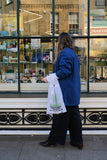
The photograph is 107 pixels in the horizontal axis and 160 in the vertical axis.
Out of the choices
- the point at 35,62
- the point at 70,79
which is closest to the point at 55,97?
the point at 70,79

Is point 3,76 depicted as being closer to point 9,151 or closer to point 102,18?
point 9,151

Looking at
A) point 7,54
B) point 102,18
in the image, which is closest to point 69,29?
point 102,18

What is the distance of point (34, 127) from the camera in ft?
15.7

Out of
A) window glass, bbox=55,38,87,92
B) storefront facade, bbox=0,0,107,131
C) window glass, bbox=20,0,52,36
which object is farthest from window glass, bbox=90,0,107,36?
window glass, bbox=20,0,52,36

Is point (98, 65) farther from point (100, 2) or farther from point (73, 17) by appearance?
point (100, 2)

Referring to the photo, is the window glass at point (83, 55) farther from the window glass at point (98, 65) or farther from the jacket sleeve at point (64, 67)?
the jacket sleeve at point (64, 67)

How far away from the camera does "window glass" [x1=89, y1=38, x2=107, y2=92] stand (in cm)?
551

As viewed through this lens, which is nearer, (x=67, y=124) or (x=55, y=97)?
(x=55, y=97)

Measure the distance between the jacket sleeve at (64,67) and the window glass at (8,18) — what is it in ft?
6.93

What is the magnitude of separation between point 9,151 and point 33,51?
2516 millimetres

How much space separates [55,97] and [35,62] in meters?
2.09

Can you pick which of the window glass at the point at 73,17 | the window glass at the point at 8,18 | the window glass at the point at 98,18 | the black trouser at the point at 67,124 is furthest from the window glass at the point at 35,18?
the black trouser at the point at 67,124

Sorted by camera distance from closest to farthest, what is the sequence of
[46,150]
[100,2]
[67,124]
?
[67,124]
[46,150]
[100,2]

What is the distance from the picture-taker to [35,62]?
569cm
